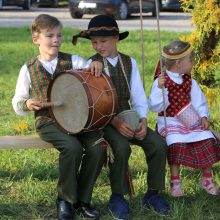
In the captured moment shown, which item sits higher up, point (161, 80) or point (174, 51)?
point (174, 51)

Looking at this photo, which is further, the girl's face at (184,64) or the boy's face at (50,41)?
the girl's face at (184,64)

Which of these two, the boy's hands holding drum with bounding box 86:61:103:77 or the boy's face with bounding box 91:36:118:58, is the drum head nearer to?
the boy's hands holding drum with bounding box 86:61:103:77

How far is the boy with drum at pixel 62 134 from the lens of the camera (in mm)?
4078

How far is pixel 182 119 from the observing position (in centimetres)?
454

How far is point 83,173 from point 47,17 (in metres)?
1.08

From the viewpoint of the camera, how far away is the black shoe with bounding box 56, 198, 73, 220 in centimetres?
411

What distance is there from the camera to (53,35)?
429cm

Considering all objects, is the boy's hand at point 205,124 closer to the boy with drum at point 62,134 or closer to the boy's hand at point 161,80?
the boy's hand at point 161,80

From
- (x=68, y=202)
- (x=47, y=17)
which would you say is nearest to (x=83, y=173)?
(x=68, y=202)

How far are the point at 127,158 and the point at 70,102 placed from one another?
524mm

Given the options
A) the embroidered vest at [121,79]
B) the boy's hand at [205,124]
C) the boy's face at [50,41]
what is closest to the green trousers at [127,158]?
the embroidered vest at [121,79]

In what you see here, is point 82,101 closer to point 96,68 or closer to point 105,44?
point 96,68

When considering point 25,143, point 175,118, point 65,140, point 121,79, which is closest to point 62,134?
point 65,140

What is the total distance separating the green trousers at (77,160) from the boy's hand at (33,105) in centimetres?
17
